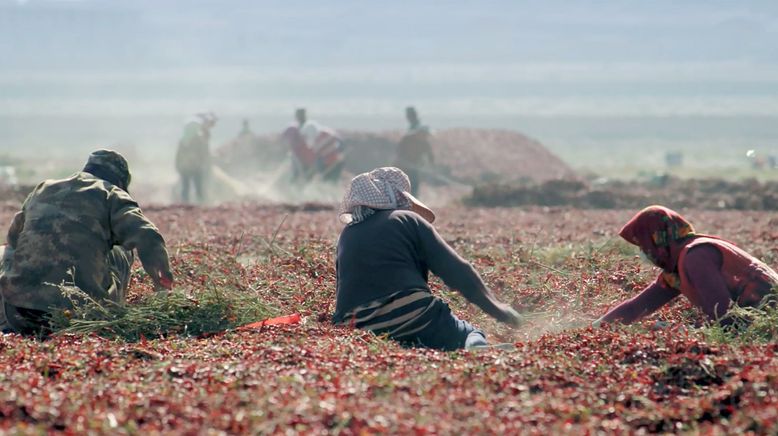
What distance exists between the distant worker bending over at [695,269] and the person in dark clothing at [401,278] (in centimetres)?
105

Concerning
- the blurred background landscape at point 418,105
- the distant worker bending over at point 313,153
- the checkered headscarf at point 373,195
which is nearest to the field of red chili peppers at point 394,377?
the checkered headscarf at point 373,195

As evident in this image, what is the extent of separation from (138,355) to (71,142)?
76235 millimetres

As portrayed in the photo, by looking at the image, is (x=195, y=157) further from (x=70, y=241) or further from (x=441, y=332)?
(x=441, y=332)

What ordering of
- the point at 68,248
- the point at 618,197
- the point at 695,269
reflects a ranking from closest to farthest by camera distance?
the point at 695,269
the point at 68,248
the point at 618,197

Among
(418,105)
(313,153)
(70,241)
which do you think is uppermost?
(70,241)

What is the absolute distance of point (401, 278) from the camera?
7461mm

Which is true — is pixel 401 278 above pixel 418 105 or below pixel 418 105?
above

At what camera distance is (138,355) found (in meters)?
6.83

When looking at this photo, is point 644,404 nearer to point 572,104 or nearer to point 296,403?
point 296,403

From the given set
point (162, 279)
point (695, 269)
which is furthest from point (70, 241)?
point (695, 269)

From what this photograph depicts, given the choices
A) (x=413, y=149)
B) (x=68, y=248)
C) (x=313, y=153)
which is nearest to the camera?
(x=68, y=248)

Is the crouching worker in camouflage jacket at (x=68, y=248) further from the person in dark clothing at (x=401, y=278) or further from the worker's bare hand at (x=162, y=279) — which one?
the person in dark clothing at (x=401, y=278)

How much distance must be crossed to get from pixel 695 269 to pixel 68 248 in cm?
388

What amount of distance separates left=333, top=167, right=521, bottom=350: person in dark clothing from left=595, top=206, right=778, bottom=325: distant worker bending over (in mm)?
1049
